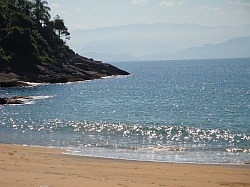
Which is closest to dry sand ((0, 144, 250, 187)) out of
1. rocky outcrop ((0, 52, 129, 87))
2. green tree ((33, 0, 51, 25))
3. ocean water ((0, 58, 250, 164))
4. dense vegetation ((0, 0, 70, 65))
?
ocean water ((0, 58, 250, 164))

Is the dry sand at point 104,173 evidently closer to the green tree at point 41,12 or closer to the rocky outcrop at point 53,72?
the rocky outcrop at point 53,72

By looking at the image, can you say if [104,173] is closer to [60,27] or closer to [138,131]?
[138,131]

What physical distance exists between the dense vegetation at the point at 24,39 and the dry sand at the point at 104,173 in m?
82.1

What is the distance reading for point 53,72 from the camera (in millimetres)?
111750

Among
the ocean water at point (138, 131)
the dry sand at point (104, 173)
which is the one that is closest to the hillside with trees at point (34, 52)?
the ocean water at point (138, 131)

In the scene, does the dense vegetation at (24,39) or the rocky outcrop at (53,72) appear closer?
the rocky outcrop at (53,72)

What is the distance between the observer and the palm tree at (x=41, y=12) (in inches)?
5615

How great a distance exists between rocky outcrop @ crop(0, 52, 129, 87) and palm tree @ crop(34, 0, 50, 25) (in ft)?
59.2

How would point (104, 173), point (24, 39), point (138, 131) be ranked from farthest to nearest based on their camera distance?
point (24, 39), point (138, 131), point (104, 173)

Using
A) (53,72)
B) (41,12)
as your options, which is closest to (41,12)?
(41,12)

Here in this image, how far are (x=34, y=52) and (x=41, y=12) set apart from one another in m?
36.3

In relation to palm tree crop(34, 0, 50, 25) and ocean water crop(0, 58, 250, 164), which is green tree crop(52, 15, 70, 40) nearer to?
palm tree crop(34, 0, 50, 25)

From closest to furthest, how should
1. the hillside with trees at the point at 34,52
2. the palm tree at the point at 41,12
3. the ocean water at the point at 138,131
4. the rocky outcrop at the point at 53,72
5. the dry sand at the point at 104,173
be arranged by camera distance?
the dry sand at the point at 104,173 → the ocean water at the point at 138,131 → the rocky outcrop at the point at 53,72 → the hillside with trees at the point at 34,52 → the palm tree at the point at 41,12

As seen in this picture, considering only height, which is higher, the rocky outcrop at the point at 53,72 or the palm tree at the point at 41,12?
the palm tree at the point at 41,12
